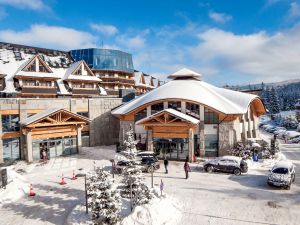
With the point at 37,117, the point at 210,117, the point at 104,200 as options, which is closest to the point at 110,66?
the point at 37,117

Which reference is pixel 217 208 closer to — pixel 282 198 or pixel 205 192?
pixel 205 192

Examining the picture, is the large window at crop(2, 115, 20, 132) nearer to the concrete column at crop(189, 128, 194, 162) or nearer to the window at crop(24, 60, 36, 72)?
the window at crop(24, 60, 36, 72)

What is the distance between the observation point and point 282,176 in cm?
2398

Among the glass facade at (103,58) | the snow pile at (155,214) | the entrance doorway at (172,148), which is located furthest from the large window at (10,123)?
the glass facade at (103,58)

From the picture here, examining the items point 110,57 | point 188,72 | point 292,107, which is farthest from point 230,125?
point 292,107

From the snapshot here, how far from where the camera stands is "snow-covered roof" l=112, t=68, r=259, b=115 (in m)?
37.2

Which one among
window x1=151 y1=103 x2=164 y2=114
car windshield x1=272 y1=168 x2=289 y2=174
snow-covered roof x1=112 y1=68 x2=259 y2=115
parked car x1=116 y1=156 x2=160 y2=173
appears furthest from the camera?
window x1=151 y1=103 x2=164 y2=114

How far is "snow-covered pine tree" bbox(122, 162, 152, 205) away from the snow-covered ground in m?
0.58

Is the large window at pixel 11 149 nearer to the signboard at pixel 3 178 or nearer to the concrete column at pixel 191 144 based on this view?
the signboard at pixel 3 178

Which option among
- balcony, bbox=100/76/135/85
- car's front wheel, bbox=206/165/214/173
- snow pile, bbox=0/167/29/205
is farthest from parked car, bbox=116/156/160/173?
balcony, bbox=100/76/135/85

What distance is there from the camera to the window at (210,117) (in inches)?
1458

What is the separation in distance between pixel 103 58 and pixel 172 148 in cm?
→ 4570

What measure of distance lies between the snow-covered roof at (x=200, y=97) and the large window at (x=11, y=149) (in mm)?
13622

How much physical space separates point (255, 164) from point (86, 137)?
2506 centimetres
